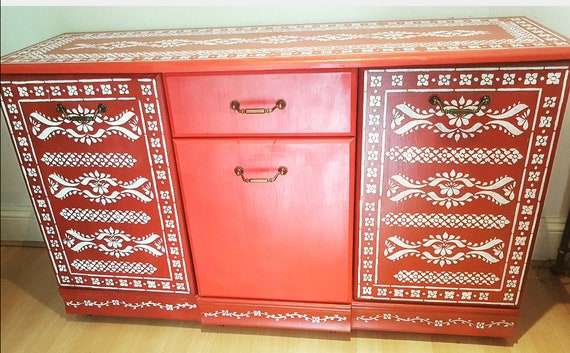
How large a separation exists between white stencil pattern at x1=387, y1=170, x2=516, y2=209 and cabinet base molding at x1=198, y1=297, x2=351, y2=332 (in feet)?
1.36

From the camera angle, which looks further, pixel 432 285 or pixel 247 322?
pixel 247 322

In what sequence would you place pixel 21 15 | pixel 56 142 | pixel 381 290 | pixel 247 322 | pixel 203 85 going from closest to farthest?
pixel 203 85, pixel 56 142, pixel 381 290, pixel 247 322, pixel 21 15

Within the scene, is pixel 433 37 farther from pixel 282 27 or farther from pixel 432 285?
pixel 432 285

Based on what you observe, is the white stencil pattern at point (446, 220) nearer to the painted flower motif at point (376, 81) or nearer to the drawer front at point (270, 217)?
the drawer front at point (270, 217)

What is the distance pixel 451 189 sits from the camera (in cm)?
122

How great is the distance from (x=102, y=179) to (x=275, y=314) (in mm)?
643

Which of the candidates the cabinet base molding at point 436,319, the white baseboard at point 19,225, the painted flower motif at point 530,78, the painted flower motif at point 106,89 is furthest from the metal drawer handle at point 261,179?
the white baseboard at point 19,225

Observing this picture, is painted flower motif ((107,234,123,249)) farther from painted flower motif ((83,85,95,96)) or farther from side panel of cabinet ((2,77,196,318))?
painted flower motif ((83,85,95,96))

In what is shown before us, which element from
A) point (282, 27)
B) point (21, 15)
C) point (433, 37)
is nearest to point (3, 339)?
point (21, 15)

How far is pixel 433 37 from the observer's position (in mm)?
1246

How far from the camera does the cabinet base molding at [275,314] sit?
4.72 ft

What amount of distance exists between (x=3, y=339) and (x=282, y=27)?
4.38 ft

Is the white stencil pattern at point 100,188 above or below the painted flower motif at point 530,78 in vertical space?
below

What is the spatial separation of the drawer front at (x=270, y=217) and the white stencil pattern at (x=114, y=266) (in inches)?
6.3
